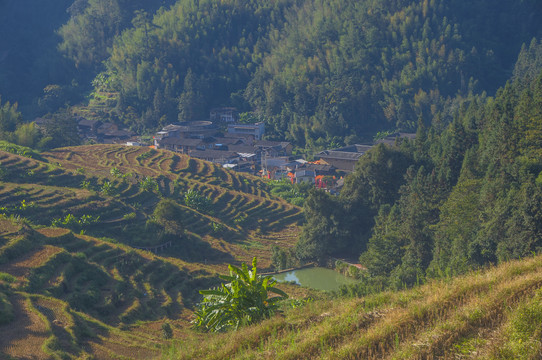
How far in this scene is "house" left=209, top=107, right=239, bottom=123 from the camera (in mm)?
52803

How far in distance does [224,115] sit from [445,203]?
120ft

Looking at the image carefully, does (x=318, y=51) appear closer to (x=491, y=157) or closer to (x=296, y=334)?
(x=491, y=157)

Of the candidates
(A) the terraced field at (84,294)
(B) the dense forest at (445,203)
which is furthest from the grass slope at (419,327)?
(B) the dense forest at (445,203)

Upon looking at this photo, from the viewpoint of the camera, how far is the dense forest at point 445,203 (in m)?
15.0

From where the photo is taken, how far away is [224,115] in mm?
53094

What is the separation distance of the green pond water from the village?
10872mm

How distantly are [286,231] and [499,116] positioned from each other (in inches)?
448

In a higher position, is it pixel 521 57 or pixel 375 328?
pixel 521 57

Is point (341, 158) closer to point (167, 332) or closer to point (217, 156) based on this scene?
point (217, 156)

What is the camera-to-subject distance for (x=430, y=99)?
48.8 meters

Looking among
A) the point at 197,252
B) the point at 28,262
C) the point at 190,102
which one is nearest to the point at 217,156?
the point at 190,102

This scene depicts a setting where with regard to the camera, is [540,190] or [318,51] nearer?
[540,190]

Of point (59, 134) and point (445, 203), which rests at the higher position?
point (59, 134)

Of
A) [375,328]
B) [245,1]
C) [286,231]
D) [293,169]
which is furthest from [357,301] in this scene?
[245,1]
